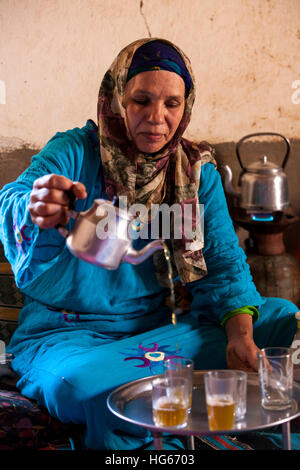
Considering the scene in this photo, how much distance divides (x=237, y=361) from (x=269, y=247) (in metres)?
0.98

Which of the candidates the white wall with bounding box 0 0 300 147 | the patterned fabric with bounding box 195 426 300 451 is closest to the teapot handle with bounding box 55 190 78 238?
the patterned fabric with bounding box 195 426 300 451

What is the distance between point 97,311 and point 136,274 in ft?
0.61

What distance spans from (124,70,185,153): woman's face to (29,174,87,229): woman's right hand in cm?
67

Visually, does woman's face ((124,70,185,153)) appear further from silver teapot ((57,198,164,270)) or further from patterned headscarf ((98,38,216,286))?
silver teapot ((57,198,164,270))

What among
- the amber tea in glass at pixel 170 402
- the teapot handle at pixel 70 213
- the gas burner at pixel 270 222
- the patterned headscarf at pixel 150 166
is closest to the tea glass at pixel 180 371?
the amber tea in glass at pixel 170 402

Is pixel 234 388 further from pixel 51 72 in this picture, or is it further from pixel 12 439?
pixel 51 72

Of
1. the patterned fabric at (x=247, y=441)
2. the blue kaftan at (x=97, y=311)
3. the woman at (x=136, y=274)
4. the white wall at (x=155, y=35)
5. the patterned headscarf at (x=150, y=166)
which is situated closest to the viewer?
the blue kaftan at (x=97, y=311)

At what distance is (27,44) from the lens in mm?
3010

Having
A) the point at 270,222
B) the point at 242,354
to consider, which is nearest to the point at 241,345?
the point at 242,354

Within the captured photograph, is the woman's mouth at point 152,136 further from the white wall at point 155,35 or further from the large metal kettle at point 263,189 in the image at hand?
the white wall at point 155,35

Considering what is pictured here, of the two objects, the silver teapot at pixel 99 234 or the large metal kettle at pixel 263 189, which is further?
the large metal kettle at pixel 263 189

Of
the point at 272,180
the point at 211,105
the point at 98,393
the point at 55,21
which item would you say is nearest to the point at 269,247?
→ the point at 211,105

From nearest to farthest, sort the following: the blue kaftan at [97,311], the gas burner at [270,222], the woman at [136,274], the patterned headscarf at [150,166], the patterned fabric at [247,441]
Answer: the blue kaftan at [97,311] < the woman at [136,274] < the patterned fabric at [247,441] < the patterned headscarf at [150,166] < the gas burner at [270,222]

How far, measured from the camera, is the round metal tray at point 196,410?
1.17 metres
